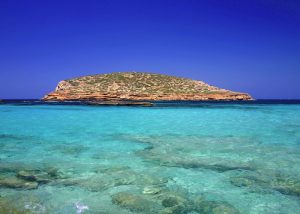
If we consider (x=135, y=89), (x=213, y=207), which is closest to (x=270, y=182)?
(x=213, y=207)

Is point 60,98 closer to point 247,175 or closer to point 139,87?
point 139,87

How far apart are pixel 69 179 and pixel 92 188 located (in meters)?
1.13

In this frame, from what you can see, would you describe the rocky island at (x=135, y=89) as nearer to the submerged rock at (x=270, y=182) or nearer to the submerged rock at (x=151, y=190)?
the submerged rock at (x=270, y=182)

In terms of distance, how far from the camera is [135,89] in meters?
107

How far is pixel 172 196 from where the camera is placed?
745 centimetres

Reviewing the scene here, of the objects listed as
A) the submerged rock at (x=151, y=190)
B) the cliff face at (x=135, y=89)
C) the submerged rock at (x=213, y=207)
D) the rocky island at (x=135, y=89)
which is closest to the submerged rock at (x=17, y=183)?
the submerged rock at (x=151, y=190)

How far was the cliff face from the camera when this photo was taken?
100 m

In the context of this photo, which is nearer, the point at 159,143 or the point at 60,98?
the point at 159,143

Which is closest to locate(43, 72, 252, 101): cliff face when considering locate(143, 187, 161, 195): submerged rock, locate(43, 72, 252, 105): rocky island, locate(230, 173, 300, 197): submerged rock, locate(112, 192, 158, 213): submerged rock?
locate(43, 72, 252, 105): rocky island

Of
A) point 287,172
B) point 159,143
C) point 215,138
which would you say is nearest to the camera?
point 287,172

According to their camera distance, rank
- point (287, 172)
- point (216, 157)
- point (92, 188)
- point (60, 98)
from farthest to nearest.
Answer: point (60, 98) → point (216, 157) → point (287, 172) → point (92, 188)

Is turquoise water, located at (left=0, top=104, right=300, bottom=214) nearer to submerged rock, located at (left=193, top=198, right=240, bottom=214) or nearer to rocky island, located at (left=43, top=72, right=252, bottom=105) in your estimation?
submerged rock, located at (left=193, top=198, right=240, bottom=214)

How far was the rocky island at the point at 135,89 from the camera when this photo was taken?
100125 millimetres

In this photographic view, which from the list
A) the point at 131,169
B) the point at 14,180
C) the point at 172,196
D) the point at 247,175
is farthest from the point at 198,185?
the point at 14,180
